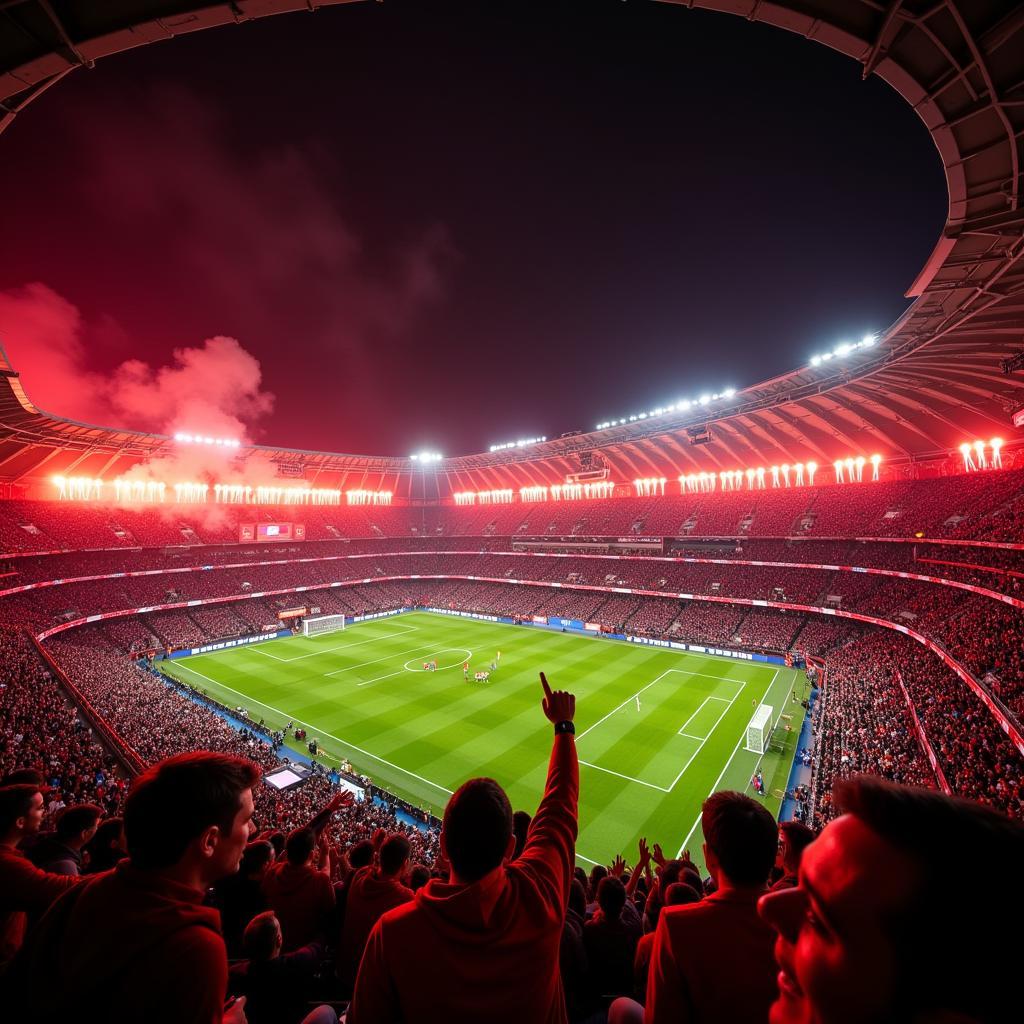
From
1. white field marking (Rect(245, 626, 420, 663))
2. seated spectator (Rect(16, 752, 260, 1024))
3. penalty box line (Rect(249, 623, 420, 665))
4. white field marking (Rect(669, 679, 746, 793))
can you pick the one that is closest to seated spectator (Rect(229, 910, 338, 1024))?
seated spectator (Rect(16, 752, 260, 1024))

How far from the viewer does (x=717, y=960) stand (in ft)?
7.63

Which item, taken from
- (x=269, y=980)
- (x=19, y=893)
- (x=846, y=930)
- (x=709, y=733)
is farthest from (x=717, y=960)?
(x=709, y=733)

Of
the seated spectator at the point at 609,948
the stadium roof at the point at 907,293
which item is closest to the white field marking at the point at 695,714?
the stadium roof at the point at 907,293

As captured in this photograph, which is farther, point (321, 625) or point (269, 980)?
point (321, 625)

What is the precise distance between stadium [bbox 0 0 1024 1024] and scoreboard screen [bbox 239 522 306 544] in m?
0.57

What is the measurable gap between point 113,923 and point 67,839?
4.29m

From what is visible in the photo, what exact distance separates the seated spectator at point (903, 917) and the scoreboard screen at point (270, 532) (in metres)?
58.2

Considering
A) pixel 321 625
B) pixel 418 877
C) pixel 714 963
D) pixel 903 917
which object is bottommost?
pixel 321 625

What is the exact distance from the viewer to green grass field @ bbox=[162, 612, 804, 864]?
755 inches

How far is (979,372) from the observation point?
78.2ft

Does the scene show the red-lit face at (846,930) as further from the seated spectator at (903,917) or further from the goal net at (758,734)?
the goal net at (758,734)

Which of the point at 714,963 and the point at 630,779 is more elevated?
the point at 714,963

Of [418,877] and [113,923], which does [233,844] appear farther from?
[418,877]

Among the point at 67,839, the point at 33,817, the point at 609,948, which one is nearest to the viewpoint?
the point at 33,817
